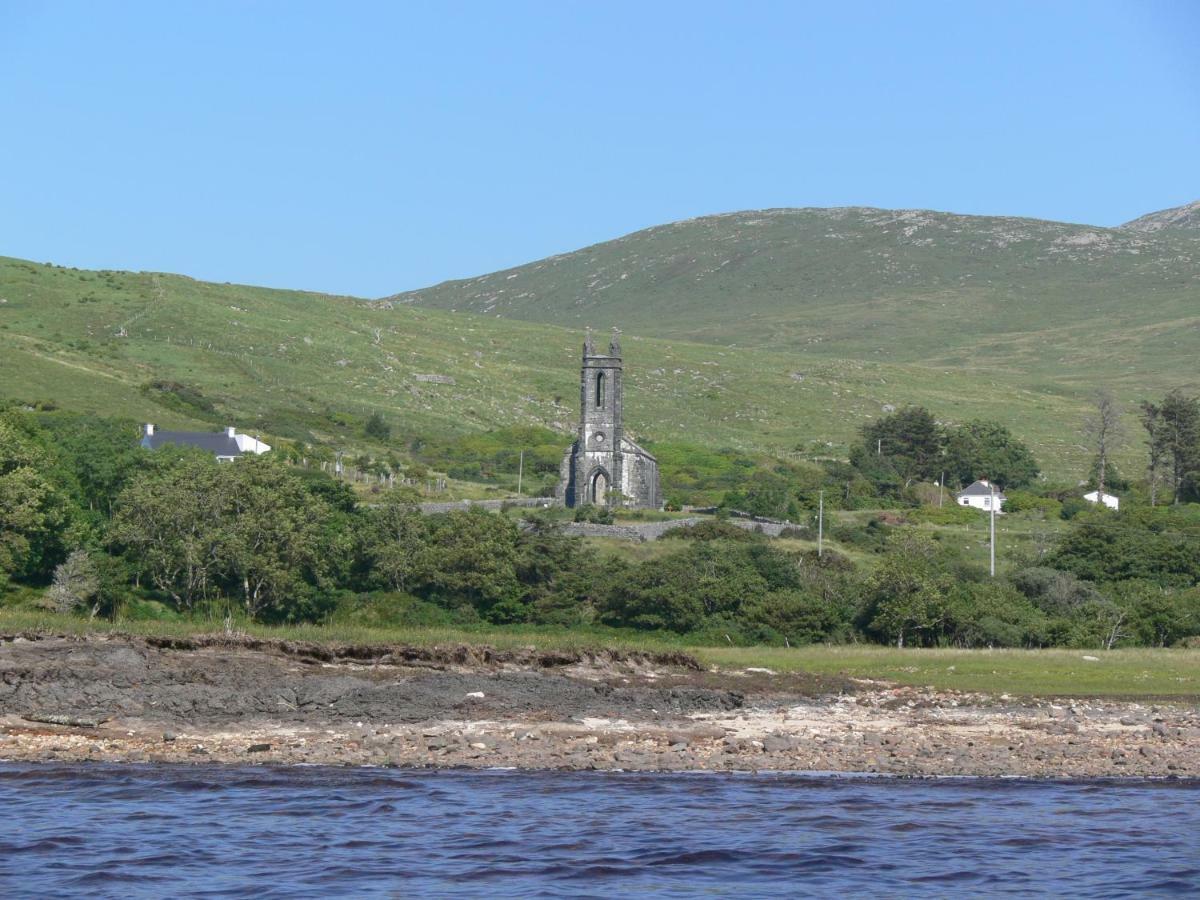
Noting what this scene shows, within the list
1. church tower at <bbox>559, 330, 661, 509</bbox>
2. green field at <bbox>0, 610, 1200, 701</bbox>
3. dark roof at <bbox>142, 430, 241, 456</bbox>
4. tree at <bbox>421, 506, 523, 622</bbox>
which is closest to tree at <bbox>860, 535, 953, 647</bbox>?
green field at <bbox>0, 610, 1200, 701</bbox>

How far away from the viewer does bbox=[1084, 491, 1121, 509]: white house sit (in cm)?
9739

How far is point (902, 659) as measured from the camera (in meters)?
41.3

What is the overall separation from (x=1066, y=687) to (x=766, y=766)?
11.9 meters

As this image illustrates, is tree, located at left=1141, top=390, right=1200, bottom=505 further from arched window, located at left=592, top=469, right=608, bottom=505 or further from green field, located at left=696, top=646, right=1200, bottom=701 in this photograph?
green field, located at left=696, top=646, right=1200, bottom=701

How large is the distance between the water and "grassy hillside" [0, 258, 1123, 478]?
244 feet

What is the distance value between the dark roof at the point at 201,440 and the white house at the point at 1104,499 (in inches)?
1892

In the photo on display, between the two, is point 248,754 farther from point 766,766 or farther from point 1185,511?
point 1185,511

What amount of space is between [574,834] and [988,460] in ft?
313

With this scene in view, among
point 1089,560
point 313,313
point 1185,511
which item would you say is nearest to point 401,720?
point 1089,560

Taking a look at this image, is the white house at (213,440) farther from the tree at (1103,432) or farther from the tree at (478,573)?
the tree at (1103,432)

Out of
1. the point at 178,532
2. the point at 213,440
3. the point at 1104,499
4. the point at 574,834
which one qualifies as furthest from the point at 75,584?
the point at 1104,499

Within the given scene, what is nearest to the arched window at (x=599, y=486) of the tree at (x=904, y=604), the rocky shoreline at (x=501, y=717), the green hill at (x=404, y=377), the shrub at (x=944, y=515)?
the shrub at (x=944, y=515)

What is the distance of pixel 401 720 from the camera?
29.8m

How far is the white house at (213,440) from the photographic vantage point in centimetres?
8244
